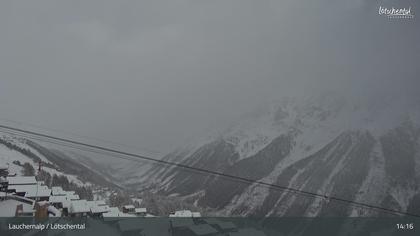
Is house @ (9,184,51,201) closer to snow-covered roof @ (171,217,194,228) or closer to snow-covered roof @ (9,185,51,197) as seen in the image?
snow-covered roof @ (9,185,51,197)

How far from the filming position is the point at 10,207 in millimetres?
25234

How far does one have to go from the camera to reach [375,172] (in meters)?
143

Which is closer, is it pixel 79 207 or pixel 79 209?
pixel 79 209

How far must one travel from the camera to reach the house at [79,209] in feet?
95.0

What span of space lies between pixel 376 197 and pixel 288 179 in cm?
3754

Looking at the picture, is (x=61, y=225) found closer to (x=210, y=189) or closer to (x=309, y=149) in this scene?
(x=210, y=189)

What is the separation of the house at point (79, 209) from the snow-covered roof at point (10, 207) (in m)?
3.11

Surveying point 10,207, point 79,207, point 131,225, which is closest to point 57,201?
point 79,207

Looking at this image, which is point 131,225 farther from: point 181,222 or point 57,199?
point 57,199

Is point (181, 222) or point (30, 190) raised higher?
point (30, 190)

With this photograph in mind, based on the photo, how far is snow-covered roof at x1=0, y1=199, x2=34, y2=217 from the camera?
24.4m

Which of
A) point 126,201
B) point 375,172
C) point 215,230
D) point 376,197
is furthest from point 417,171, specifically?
point 215,230

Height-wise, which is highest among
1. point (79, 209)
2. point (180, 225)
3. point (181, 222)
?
point (79, 209)

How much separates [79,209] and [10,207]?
511cm
